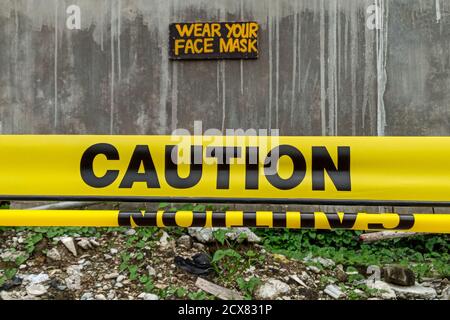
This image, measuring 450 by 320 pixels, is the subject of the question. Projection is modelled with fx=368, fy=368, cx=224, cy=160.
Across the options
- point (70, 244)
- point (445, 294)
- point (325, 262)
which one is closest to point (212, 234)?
point (325, 262)

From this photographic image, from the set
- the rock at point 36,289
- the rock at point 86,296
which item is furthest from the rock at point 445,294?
the rock at point 36,289

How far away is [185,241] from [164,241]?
231 mm

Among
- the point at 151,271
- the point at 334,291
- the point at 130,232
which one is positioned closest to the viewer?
the point at 334,291

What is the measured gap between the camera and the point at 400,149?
8.44 ft

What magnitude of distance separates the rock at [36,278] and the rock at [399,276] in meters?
3.20

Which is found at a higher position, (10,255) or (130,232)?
(130,232)

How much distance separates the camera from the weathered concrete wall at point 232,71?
4602mm

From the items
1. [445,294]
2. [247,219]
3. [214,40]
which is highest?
[214,40]

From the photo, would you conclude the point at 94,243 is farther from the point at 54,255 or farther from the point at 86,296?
the point at 86,296

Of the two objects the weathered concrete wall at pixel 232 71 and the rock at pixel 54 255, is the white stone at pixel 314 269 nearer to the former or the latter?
the weathered concrete wall at pixel 232 71

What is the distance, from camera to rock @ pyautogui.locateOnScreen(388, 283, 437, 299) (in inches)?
127

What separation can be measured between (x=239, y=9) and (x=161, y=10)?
3.27 ft

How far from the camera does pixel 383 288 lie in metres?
3.34
